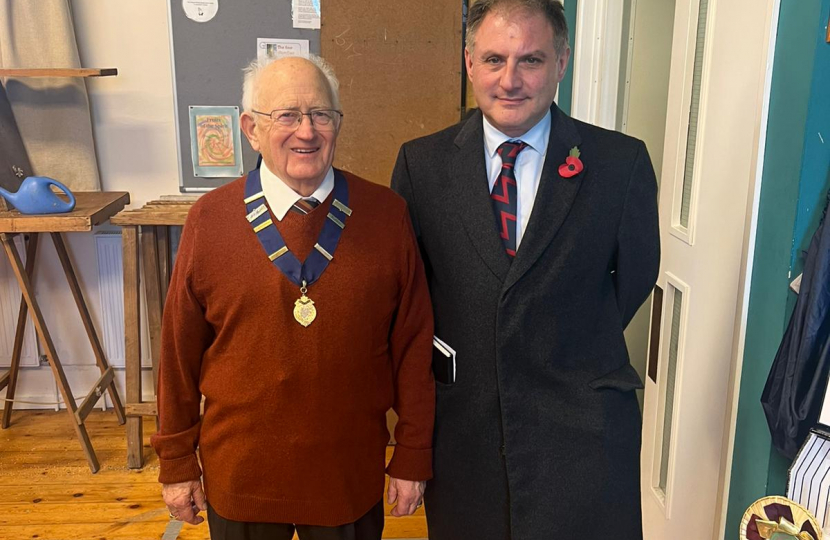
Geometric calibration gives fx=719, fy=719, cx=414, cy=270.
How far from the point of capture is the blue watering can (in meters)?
2.58

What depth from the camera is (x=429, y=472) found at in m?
1.40

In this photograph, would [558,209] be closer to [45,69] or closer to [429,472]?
[429,472]

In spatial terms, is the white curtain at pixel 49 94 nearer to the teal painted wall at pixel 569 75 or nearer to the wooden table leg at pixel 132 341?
the wooden table leg at pixel 132 341

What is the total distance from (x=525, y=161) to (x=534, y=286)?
0.24 metres

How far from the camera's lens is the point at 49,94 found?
2963 millimetres

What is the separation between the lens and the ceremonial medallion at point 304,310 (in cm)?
126

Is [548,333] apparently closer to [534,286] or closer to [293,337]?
[534,286]

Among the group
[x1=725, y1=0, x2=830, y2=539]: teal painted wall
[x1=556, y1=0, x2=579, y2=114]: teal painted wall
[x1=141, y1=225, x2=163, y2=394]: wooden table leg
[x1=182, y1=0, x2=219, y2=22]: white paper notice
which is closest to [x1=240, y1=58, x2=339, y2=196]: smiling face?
[x1=725, y1=0, x2=830, y2=539]: teal painted wall

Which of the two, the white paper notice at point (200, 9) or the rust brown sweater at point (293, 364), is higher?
the white paper notice at point (200, 9)

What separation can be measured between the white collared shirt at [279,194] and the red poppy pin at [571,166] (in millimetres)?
432

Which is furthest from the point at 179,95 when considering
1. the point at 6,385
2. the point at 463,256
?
the point at 463,256

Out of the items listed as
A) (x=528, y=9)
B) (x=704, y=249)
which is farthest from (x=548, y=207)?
(x=704, y=249)

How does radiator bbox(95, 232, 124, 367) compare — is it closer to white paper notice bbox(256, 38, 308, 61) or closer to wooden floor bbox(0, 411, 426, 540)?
wooden floor bbox(0, 411, 426, 540)

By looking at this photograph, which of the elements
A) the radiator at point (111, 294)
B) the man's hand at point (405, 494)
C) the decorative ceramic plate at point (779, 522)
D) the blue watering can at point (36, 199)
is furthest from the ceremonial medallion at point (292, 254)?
the radiator at point (111, 294)
